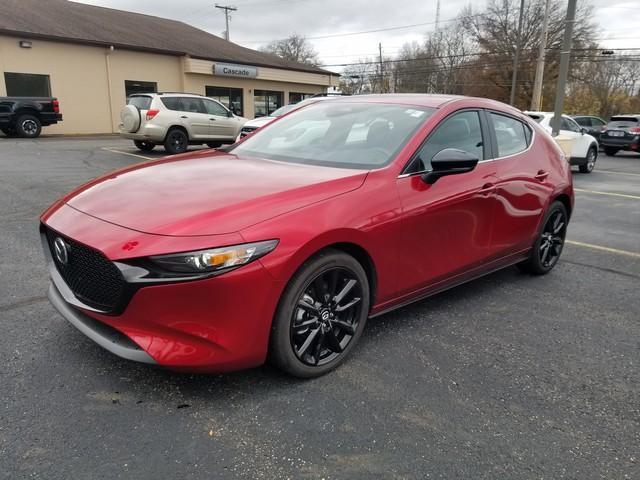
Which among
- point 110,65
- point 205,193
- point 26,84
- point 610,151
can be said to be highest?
point 110,65

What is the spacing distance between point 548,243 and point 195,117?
1172cm

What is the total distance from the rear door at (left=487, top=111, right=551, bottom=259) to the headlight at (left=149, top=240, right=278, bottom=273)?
2.29 m

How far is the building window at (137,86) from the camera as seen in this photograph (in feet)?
79.1

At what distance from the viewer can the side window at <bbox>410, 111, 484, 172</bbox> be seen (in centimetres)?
341

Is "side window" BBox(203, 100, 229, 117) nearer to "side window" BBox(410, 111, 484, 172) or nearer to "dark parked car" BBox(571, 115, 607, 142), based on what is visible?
"side window" BBox(410, 111, 484, 172)

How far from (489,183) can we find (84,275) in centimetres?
281

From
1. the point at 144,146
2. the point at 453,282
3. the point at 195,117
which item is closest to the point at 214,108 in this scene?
the point at 195,117

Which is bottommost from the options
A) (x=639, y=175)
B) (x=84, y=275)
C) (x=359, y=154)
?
(x=639, y=175)

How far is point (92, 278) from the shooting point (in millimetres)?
2557

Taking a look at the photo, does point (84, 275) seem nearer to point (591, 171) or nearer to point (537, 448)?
point (537, 448)

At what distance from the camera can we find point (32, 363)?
2.93 m

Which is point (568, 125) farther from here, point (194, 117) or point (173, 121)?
point (173, 121)

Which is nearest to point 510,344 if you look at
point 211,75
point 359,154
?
point 359,154

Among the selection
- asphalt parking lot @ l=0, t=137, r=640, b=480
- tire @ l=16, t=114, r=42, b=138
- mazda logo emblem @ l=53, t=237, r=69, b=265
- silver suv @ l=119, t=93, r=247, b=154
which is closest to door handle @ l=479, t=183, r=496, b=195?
asphalt parking lot @ l=0, t=137, r=640, b=480
